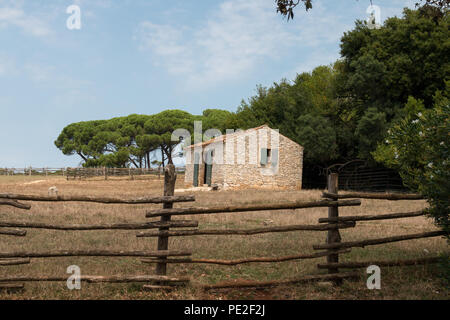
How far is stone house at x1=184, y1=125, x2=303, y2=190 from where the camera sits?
20.1 metres

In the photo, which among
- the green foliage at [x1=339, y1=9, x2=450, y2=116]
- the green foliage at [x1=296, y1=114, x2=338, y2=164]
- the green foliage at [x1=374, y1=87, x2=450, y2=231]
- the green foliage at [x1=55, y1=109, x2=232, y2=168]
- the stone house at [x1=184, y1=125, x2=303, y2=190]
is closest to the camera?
the green foliage at [x1=374, y1=87, x2=450, y2=231]

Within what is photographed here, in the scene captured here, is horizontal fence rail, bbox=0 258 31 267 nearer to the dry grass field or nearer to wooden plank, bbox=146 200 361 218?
the dry grass field

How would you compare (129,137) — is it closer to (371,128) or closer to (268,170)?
(268,170)

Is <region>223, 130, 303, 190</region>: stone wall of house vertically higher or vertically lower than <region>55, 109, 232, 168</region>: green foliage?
lower

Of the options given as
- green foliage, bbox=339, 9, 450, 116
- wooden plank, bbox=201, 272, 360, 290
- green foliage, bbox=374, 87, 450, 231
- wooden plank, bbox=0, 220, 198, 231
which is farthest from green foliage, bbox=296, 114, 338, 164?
wooden plank, bbox=0, 220, 198, 231

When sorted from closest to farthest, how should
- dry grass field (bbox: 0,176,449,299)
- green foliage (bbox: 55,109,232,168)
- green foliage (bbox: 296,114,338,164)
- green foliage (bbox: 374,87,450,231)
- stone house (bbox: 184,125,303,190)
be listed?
1. green foliage (bbox: 374,87,450,231)
2. dry grass field (bbox: 0,176,449,299)
3. stone house (bbox: 184,125,303,190)
4. green foliage (bbox: 296,114,338,164)
5. green foliage (bbox: 55,109,232,168)

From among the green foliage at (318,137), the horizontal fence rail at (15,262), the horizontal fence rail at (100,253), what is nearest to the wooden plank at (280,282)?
the horizontal fence rail at (100,253)

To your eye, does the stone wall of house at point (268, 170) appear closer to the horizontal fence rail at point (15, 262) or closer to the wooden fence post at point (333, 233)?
the wooden fence post at point (333, 233)

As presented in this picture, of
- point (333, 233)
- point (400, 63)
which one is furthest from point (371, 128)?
point (333, 233)

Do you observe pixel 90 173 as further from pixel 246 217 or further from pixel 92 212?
pixel 246 217

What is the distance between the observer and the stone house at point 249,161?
2006 cm

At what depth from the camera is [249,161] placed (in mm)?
20625

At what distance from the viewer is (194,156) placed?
2306cm
